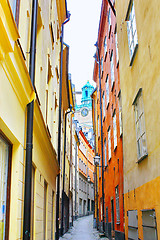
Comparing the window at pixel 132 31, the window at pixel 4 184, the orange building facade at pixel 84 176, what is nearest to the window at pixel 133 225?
the window at pixel 132 31

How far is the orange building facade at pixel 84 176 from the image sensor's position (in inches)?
1726

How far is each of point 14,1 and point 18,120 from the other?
5.83 ft

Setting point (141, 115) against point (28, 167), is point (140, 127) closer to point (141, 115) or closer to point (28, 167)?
point (141, 115)

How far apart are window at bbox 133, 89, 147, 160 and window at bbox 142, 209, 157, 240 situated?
122 cm

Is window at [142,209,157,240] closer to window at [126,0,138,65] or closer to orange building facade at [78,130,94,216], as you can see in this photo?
window at [126,0,138,65]

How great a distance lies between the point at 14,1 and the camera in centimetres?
503

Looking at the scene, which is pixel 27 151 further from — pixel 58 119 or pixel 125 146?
pixel 58 119

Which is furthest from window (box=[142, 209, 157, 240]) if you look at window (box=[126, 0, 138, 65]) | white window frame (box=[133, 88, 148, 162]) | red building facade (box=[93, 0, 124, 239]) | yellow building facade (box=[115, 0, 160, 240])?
window (box=[126, 0, 138, 65])

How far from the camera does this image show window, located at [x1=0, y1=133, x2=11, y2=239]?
4.41 meters

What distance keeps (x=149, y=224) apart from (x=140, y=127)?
7.35 ft

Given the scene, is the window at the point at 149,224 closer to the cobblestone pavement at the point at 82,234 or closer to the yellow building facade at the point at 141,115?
the yellow building facade at the point at 141,115

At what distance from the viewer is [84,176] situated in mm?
47375

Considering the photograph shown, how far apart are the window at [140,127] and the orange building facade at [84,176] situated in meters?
33.9

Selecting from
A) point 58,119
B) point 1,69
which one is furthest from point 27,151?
point 58,119
